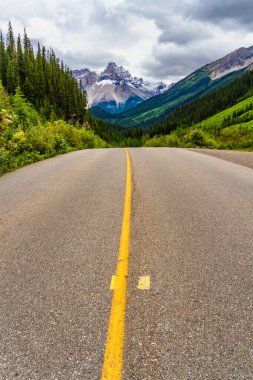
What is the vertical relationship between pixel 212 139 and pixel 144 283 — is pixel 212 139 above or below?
above

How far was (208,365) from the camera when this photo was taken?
83.6 inches

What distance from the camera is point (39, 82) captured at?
63.9 m

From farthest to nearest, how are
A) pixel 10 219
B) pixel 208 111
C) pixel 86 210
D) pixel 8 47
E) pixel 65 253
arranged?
pixel 208 111
pixel 8 47
pixel 86 210
pixel 10 219
pixel 65 253

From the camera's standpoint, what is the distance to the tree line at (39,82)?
2324 inches

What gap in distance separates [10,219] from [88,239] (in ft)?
6.95

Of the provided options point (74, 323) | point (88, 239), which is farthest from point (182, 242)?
point (74, 323)

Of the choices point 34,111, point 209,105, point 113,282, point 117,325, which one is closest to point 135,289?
point 113,282

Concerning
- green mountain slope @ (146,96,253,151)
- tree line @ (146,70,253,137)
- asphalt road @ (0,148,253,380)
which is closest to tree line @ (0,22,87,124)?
green mountain slope @ (146,96,253,151)

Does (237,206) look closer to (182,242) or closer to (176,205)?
(176,205)

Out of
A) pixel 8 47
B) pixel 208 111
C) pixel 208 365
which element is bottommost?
pixel 208 365

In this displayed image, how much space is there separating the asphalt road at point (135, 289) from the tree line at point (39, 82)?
48.8 m

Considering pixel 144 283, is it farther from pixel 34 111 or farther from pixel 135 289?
pixel 34 111

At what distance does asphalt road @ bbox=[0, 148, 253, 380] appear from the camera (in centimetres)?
219

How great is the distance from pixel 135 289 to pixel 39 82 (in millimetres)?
68697
